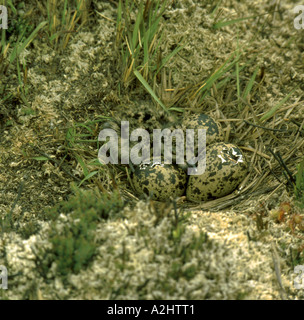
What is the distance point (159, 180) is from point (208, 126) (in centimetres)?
65

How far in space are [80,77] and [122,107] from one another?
51 cm

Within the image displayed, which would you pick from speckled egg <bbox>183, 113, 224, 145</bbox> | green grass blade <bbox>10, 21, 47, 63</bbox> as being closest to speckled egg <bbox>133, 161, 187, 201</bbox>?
speckled egg <bbox>183, 113, 224, 145</bbox>

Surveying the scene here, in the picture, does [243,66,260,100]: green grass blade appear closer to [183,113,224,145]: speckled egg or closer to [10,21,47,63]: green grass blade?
[183,113,224,145]: speckled egg

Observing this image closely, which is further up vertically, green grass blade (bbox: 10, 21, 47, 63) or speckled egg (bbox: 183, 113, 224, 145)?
green grass blade (bbox: 10, 21, 47, 63)

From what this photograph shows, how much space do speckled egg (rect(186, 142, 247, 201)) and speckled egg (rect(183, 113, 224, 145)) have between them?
0.13 m

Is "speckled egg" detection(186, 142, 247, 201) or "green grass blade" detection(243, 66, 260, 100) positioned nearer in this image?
"speckled egg" detection(186, 142, 247, 201)

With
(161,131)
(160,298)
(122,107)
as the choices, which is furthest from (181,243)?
(122,107)
